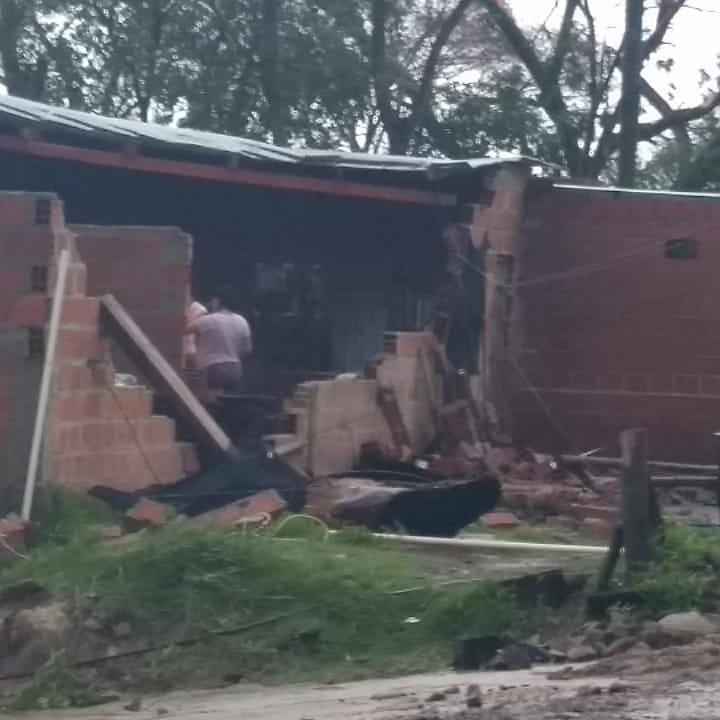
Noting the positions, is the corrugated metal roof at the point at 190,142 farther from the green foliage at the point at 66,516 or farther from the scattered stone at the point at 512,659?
the scattered stone at the point at 512,659

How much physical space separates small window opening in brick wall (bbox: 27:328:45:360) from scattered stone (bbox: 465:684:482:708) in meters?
5.30

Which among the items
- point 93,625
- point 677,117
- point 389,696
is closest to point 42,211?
point 93,625

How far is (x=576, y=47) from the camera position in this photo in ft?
103

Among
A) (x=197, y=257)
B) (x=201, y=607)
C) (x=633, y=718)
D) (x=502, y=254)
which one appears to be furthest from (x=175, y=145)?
(x=633, y=718)

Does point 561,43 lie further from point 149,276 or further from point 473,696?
point 473,696

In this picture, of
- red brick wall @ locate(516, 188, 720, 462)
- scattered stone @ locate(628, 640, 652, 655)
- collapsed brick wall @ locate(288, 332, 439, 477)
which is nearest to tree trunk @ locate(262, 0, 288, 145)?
red brick wall @ locate(516, 188, 720, 462)

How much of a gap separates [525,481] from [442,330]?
91.1 inches

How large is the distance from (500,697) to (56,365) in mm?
5526

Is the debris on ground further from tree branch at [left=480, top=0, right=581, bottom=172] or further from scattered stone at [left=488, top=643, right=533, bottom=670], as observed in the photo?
tree branch at [left=480, top=0, right=581, bottom=172]

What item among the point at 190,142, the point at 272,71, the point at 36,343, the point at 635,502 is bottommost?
the point at 635,502

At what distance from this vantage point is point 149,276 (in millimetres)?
14820

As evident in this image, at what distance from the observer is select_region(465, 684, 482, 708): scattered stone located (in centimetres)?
773

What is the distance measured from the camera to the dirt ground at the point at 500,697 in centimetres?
754

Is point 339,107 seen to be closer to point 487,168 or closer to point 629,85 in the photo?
point 629,85
